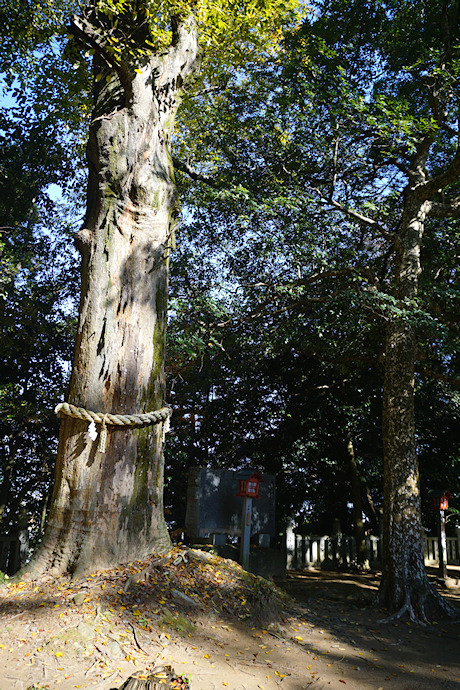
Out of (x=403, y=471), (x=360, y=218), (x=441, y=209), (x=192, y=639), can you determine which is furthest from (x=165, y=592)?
(x=441, y=209)

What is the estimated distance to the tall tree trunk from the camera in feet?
21.7

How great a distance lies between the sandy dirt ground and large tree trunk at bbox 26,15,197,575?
0.35m

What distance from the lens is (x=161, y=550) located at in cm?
477

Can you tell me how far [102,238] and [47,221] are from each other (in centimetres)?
753

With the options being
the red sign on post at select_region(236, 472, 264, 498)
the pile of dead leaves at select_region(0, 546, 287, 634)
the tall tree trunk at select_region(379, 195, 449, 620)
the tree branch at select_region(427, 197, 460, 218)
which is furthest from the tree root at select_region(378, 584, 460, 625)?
the tree branch at select_region(427, 197, 460, 218)

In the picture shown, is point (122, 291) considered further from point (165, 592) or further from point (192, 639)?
point (192, 639)

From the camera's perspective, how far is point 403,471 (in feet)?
23.2

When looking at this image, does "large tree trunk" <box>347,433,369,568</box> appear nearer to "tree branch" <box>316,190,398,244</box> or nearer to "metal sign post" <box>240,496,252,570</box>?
"metal sign post" <box>240,496,252,570</box>

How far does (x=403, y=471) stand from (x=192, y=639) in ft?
14.3

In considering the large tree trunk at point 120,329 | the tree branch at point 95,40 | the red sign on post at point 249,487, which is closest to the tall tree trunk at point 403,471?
the red sign on post at point 249,487

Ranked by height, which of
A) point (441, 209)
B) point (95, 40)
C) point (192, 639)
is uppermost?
point (441, 209)

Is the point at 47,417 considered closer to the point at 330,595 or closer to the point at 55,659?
the point at 330,595

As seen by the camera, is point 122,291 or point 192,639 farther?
point 122,291

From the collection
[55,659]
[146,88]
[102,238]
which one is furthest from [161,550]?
[146,88]
